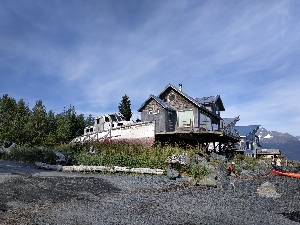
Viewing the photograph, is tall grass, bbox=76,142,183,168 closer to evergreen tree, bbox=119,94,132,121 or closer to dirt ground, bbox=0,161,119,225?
dirt ground, bbox=0,161,119,225

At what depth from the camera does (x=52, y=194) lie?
394 inches

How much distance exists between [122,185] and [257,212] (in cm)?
633

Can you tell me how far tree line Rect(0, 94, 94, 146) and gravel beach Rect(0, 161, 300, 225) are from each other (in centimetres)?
2357

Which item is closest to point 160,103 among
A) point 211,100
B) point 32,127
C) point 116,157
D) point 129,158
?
point 211,100

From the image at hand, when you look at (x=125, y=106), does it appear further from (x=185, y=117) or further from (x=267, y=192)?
(x=267, y=192)

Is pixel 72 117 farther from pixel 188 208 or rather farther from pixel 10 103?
pixel 188 208

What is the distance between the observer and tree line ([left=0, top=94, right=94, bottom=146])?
4347cm

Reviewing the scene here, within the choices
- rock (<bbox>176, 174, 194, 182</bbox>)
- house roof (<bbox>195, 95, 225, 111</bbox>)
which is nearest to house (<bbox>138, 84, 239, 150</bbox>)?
house roof (<bbox>195, 95, 225, 111</bbox>)

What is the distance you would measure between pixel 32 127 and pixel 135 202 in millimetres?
49389

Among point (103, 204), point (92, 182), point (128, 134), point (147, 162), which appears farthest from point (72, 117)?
point (103, 204)

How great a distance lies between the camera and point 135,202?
9664 millimetres

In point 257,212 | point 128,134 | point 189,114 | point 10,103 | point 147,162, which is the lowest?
point 257,212

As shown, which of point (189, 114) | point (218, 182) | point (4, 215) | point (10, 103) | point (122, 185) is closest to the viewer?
point (4, 215)

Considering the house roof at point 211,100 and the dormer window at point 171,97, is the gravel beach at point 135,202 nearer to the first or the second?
the dormer window at point 171,97
